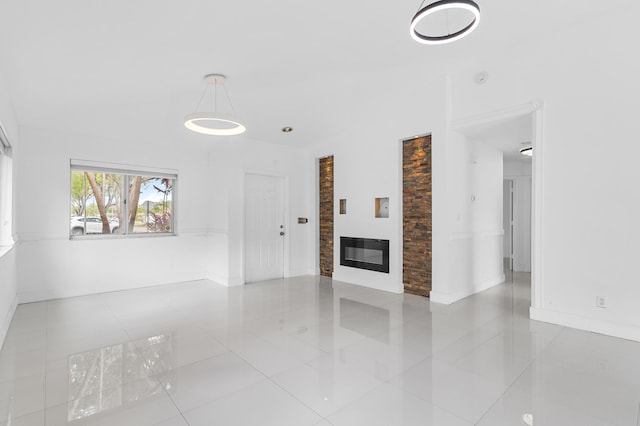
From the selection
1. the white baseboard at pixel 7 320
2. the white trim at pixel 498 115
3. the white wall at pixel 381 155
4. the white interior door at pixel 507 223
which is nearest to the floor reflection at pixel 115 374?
the white baseboard at pixel 7 320

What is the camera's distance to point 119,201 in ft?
19.2

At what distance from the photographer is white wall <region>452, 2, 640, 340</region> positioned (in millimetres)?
3453

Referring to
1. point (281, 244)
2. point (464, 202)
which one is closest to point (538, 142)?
point (464, 202)

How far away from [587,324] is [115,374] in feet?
15.7

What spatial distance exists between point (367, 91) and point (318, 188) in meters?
2.72

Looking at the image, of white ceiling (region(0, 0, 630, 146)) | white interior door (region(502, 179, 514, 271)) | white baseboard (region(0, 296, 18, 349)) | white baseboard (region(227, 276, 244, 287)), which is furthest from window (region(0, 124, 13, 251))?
white interior door (region(502, 179, 514, 271))

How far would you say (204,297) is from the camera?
17.2 feet

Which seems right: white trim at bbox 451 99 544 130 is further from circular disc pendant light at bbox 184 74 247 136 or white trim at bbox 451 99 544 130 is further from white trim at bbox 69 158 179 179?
white trim at bbox 69 158 179 179

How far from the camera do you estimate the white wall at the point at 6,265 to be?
3.40m

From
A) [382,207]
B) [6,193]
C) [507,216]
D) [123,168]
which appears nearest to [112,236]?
[123,168]

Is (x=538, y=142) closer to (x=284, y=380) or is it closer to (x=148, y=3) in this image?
(x=284, y=380)

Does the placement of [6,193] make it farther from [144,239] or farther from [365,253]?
[365,253]

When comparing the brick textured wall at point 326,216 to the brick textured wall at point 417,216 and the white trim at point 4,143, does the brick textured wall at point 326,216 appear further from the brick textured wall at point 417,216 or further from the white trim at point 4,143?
the white trim at point 4,143

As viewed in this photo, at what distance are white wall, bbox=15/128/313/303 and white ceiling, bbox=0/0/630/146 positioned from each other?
58 centimetres
